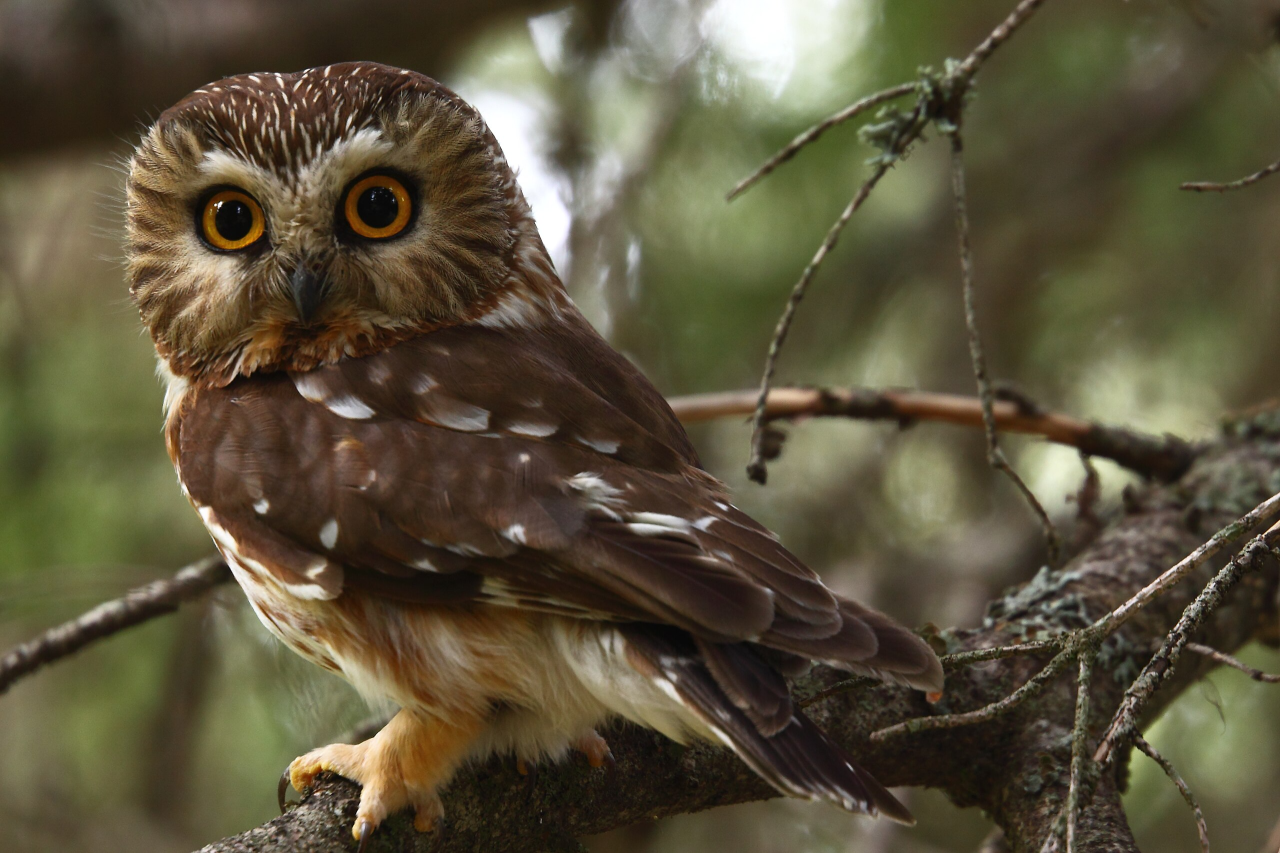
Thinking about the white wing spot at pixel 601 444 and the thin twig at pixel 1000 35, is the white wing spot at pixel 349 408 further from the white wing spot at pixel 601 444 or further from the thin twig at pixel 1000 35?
the thin twig at pixel 1000 35

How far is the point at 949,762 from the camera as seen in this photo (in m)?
2.47

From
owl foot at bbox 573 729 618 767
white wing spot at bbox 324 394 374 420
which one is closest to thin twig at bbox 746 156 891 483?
owl foot at bbox 573 729 618 767

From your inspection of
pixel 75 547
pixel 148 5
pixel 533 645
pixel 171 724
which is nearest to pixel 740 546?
pixel 533 645

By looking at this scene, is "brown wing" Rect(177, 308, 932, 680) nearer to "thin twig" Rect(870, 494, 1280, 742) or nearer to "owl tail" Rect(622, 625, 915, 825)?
"owl tail" Rect(622, 625, 915, 825)

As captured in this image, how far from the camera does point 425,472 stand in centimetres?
214

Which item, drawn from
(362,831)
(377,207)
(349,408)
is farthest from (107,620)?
(377,207)

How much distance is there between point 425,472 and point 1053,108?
12.5ft

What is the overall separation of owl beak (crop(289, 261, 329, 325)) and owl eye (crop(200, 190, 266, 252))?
174 mm

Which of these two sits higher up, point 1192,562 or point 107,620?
point 1192,562

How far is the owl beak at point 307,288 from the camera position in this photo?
2391 mm

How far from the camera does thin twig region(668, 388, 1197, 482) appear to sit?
10.1 ft

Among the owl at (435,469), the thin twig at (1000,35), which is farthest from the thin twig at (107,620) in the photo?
the thin twig at (1000,35)

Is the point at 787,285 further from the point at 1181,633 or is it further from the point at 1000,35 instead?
the point at 1181,633

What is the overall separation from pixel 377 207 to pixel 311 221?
0.17 meters
